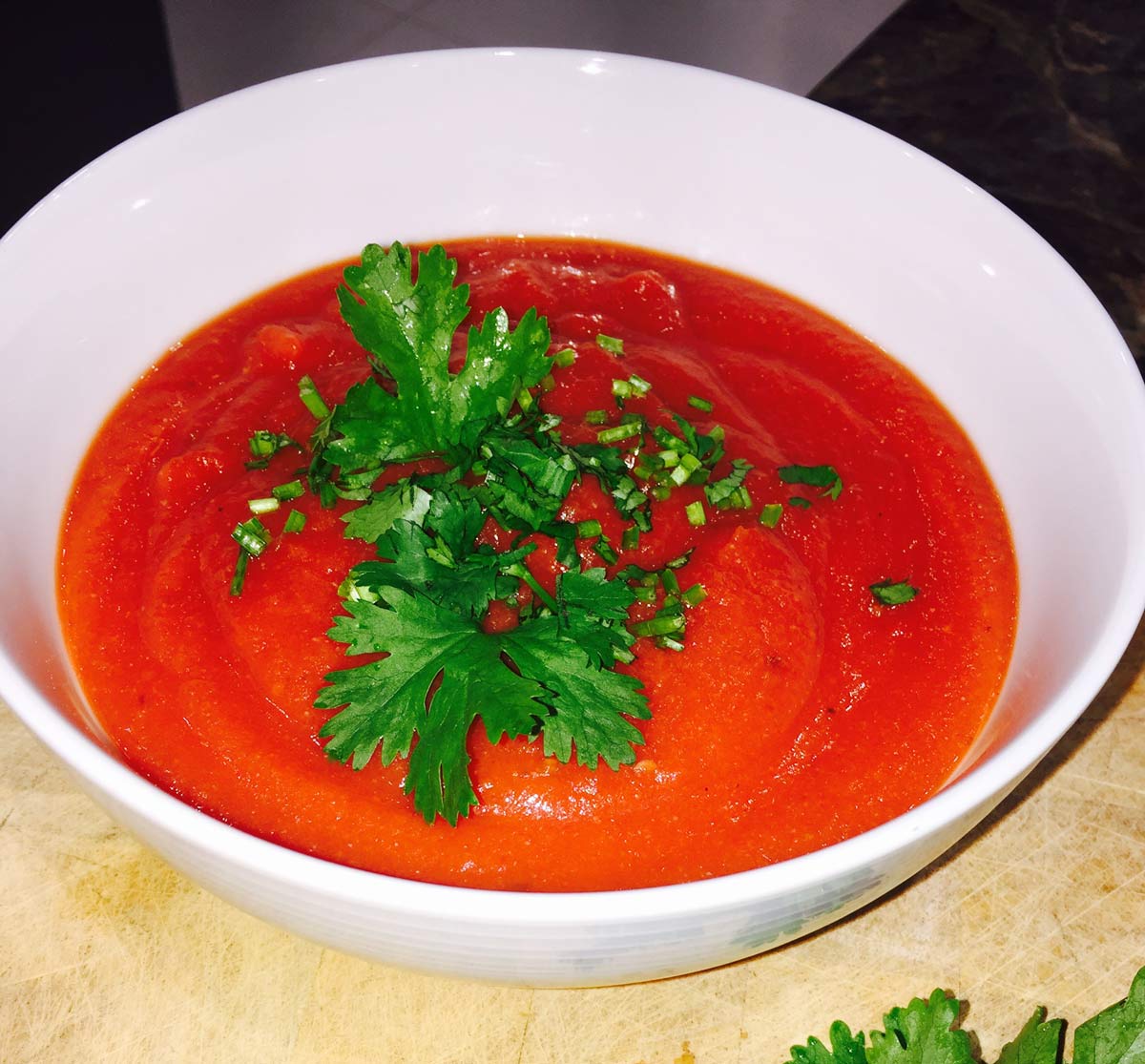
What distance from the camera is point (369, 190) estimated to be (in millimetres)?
2760

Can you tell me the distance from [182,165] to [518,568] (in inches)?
42.4

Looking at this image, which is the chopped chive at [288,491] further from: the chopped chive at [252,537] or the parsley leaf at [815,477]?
the parsley leaf at [815,477]

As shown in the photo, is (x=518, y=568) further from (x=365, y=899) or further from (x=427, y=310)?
(x=365, y=899)

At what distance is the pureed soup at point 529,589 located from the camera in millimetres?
1934

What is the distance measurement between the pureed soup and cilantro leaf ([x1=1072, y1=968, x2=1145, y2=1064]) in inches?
15.6

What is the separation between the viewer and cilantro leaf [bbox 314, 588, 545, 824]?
1874 mm

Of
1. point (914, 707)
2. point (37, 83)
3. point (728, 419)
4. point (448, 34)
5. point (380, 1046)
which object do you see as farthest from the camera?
point (448, 34)

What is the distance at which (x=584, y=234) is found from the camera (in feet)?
9.44

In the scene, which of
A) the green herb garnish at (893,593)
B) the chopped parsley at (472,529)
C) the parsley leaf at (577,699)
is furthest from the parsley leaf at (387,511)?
the green herb garnish at (893,593)

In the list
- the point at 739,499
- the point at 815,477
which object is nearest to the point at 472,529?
the point at 739,499

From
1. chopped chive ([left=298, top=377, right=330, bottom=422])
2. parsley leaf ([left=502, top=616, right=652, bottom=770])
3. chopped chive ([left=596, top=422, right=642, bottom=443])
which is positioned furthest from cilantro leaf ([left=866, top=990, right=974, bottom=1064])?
chopped chive ([left=298, top=377, right=330, bottom=422])

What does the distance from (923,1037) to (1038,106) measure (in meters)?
2.81

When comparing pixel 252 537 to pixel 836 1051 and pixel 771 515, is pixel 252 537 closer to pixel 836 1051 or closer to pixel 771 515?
pixel 771 515

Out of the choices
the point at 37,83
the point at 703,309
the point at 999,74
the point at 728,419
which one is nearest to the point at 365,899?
the point at 728,419
